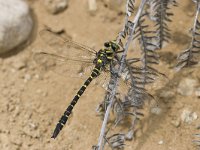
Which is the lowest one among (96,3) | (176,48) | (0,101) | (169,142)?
(169,142)

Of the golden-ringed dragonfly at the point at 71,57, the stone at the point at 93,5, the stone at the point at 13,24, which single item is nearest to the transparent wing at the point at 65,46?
the golden-ringed dragonfly at the point at 71,57

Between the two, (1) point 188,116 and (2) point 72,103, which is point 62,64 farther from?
(1) point 188,116

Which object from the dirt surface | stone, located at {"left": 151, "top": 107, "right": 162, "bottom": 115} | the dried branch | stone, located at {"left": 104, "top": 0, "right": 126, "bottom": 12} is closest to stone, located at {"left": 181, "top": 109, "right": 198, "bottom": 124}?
the dirt surface

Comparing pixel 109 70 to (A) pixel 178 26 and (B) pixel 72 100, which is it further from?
(A) pixel 178 26

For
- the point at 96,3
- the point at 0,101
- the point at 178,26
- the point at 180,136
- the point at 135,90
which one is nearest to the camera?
the point at 135,90

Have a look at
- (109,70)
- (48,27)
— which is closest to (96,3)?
(48,27)

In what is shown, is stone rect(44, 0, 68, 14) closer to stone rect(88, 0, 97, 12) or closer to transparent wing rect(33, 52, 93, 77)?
stone rect(88, 0, 97, 12)

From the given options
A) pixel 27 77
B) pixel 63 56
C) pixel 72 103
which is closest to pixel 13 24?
pixel 27 77
